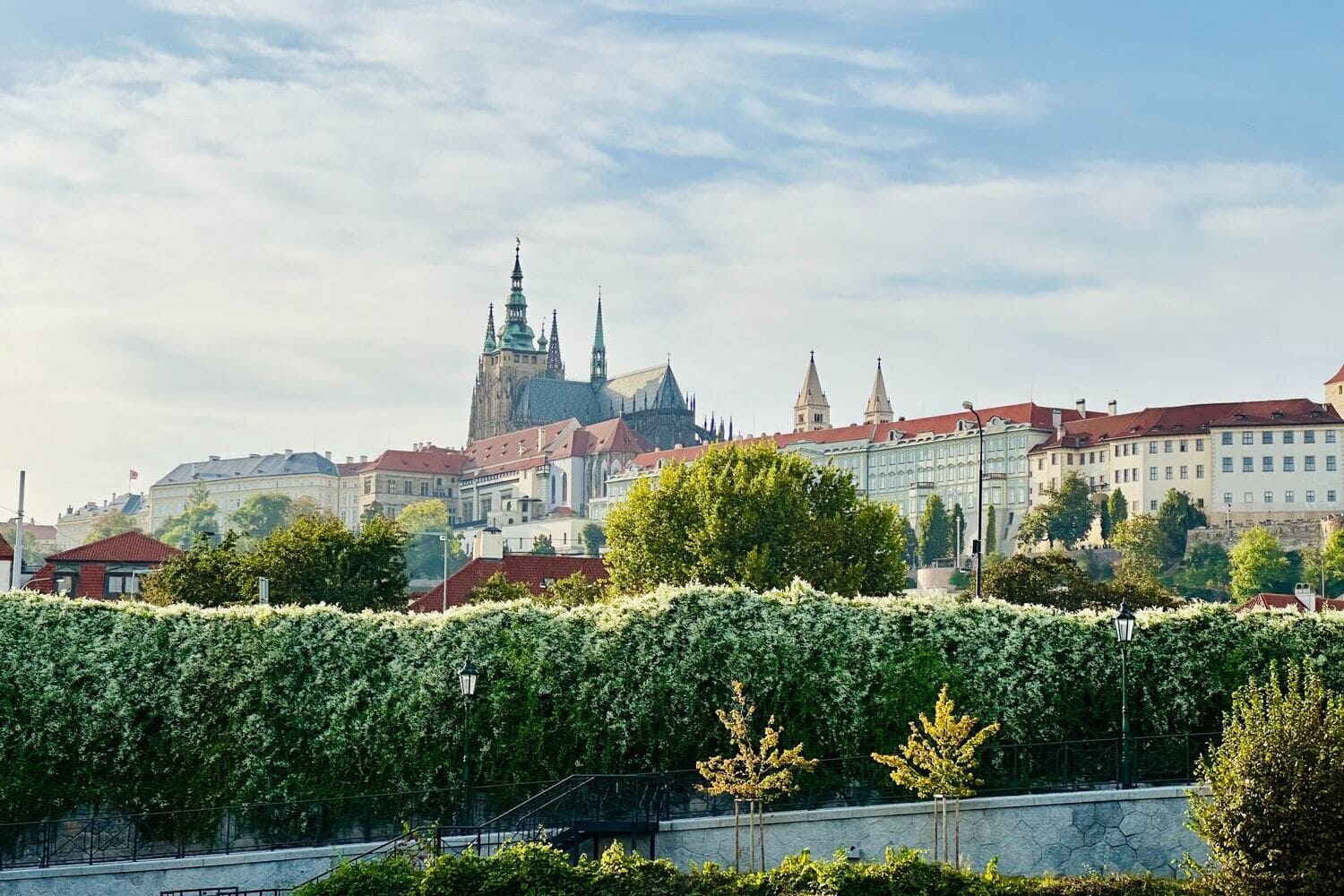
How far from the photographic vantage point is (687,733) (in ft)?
103

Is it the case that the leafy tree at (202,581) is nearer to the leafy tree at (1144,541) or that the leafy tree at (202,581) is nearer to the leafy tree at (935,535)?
the leafy tree at (1144,541)

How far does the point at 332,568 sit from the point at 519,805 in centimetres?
3257

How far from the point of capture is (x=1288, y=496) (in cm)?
17675

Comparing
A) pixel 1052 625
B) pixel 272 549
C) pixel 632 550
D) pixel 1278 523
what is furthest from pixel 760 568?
pixel 1278 523

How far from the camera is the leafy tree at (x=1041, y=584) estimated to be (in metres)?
64.3

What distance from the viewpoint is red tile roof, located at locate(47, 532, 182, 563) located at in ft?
249

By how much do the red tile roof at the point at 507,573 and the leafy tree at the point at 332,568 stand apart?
5404 mm

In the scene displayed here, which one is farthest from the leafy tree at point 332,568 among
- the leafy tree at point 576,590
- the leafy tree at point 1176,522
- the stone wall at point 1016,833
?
the leafy tree at point 1176,522

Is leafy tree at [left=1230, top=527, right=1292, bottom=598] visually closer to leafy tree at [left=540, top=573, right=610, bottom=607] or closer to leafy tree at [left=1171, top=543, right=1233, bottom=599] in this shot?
leafy tree at [left=1171, top=543, right=1233, bottom=599]

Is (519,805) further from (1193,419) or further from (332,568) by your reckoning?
(1193,419)

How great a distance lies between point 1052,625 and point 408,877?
1300cm

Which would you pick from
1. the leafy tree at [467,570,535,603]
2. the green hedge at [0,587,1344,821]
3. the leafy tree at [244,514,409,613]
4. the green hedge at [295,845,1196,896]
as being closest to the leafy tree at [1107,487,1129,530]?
the leafy tree at [467,570,535,603]

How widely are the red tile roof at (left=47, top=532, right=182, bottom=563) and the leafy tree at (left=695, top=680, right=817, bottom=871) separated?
50052 mm

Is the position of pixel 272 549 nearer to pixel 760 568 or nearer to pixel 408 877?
pixel 760 568
